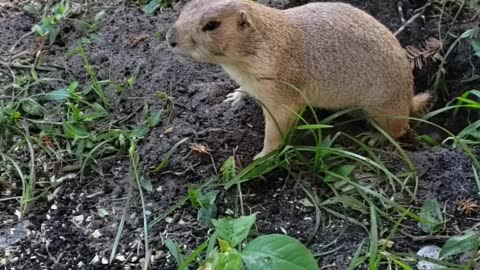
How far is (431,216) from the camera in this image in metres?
3.17

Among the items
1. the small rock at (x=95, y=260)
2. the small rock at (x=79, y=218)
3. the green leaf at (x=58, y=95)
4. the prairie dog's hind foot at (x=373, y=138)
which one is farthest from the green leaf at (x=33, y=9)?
the prairie dog's hind foot at (x=373, y=138)

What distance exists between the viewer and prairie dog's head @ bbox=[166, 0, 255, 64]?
128 inches

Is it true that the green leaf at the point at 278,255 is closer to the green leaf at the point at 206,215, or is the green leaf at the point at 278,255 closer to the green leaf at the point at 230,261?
the green leaf at the point at 230,261

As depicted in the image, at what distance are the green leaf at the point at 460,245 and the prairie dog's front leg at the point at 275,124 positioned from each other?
0.94 meters

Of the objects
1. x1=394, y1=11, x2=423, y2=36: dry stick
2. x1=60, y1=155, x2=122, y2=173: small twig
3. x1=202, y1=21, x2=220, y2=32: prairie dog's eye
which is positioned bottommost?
x1=60, y1=155, x2=122, y2=173: small twig

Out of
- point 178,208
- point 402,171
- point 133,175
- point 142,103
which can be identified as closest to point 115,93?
point 142,103

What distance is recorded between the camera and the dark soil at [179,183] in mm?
3172

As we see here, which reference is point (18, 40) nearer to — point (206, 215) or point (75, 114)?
point (75, 114)

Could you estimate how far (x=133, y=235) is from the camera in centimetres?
324

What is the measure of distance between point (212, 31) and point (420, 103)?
4.32 feet

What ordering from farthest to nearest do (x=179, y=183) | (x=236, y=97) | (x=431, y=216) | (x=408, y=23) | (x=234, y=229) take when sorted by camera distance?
(x=408, y=23), (x=236, y=97), (x=179, y=183), (x=431, y=216), (x=234, y=229)

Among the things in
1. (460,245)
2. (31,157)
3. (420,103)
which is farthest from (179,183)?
(420,103)

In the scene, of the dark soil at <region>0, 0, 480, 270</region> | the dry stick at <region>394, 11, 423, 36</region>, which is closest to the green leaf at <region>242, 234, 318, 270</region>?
the dark soil at <region>0, 0, 480, 270</region>

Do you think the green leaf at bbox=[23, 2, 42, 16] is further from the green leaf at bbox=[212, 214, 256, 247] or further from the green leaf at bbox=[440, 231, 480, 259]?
the green leaf at bbox=[440, 231, 480, 259]
